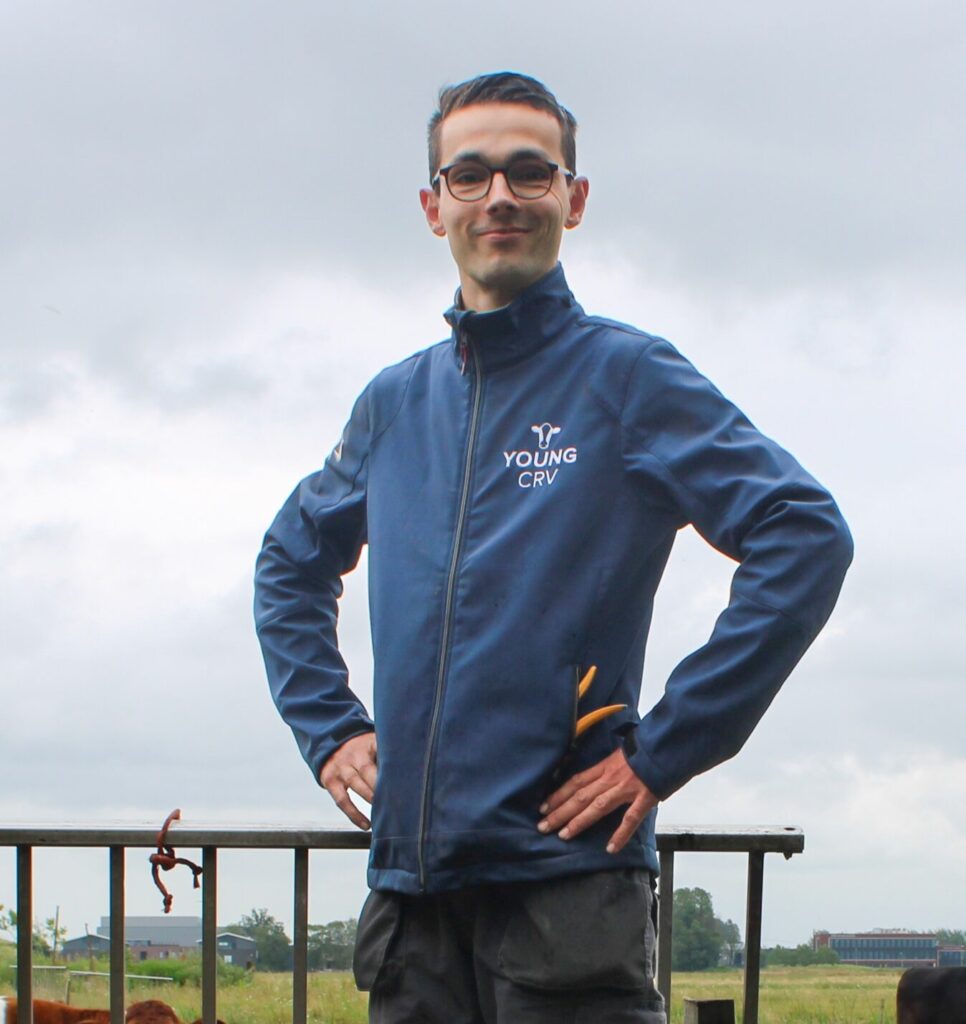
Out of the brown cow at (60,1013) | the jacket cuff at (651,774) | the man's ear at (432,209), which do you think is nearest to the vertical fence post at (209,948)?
the brown cow at (60,1013)

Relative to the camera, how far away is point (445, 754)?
2.12 metres

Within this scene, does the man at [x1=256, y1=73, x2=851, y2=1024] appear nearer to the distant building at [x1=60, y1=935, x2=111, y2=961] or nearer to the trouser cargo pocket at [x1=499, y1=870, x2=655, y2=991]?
the trouser cargo pocket at [x1=499, y1=870, x2=655, y2=991]

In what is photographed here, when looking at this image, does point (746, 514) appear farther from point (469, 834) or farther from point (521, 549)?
point (469, 834)

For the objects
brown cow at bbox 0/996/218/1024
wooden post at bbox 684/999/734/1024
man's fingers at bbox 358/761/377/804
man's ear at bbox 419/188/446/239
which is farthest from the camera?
brown cow at bbox 0/996/218/1024

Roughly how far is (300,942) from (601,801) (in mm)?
854

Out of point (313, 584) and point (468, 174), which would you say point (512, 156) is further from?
point (313, 584)

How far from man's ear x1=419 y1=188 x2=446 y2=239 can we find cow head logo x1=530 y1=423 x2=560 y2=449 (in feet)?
1.58

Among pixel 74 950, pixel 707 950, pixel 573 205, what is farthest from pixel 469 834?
pixel 74 950

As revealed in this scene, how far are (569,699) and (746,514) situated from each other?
38 centimetres

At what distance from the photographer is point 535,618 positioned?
2133mm

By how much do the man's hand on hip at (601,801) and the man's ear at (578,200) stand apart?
101 centimetres

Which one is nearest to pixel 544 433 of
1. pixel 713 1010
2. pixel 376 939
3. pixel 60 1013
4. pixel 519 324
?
pixel 519 324

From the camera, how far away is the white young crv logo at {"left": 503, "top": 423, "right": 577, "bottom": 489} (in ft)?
7.32

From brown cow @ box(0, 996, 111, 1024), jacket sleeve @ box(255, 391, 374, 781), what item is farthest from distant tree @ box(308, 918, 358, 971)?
brown cow @ box(0, 996, 111, 1024)
